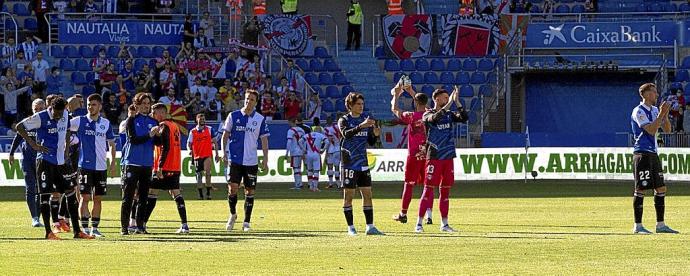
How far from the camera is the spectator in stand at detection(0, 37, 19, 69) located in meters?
44.8

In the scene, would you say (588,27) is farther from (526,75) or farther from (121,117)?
(121,117)

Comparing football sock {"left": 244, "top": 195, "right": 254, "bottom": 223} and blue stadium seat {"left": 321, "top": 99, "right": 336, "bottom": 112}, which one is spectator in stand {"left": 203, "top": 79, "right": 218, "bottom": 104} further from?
football sock {"left": 244, "top": 195, "right": 254, "bottom": 223}

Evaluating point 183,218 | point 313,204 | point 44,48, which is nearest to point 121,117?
point 44,48

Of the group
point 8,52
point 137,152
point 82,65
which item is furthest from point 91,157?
point 82,65

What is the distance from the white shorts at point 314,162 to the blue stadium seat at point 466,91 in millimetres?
9849

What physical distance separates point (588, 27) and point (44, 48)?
695 inches

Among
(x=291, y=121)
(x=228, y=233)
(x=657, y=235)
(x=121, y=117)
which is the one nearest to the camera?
(x=657, y=235)

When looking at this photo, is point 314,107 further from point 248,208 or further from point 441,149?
point 441,149

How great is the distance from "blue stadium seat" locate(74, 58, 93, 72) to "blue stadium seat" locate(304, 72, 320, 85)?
7.08 metres

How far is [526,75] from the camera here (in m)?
49.1

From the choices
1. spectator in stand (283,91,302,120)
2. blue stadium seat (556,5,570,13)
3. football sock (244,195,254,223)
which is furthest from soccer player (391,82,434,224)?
blue stadium seat (556,5,570,13)

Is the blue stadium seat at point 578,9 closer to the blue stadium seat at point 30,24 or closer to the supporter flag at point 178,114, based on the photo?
the supporter flag at point 178,114

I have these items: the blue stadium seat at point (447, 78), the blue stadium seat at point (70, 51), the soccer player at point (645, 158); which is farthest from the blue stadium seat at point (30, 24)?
the soccer player at point (645, 158)

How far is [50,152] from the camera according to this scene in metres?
20.8
